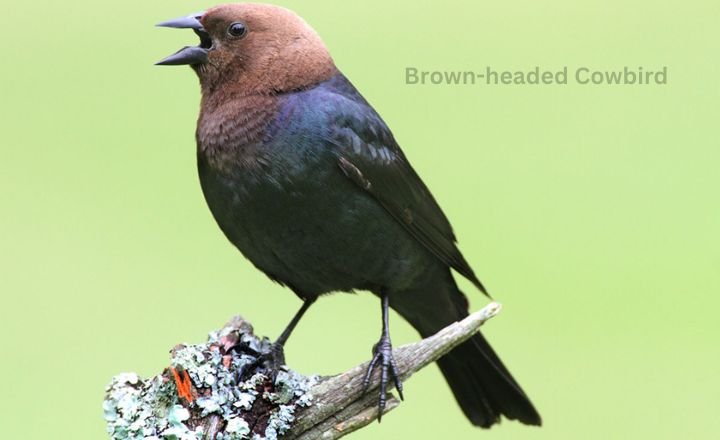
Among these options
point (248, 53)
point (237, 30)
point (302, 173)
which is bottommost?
point (302, 173)

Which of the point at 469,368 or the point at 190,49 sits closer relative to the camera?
the point at 190,49

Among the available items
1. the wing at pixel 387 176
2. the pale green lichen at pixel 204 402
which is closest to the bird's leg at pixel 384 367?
the pale green lichen at pixel 204 402

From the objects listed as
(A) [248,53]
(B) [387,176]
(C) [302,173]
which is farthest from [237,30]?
(B) [387,176]

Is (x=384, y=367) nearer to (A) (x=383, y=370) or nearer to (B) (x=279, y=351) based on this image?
(A) (x=383, y=370)

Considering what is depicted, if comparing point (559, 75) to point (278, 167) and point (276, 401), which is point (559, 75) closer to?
point (278, 167)

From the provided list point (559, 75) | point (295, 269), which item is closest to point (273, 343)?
point (295, 269)

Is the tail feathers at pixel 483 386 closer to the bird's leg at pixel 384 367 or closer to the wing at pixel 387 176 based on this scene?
the wing at pixel 387 176

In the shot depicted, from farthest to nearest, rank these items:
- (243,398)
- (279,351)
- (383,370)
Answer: (279,351), (383,370), (243,398)
